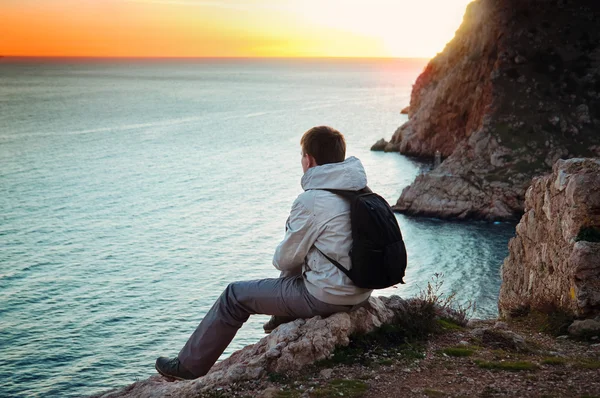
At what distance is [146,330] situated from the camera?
29469 mm

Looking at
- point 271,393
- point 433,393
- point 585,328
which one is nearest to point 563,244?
point 585,328

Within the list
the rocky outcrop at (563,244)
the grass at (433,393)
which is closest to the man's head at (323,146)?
the grass at (433,393)

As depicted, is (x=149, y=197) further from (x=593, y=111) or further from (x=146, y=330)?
(x=593, y=111)

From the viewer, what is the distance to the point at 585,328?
32.9 ft

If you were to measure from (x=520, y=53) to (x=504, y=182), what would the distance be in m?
17.1

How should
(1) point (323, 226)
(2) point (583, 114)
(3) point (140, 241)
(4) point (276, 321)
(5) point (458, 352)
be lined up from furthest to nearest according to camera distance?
(2) point (583, 114) → (3) point (140, 241) → (4) point (276, 321) → (5) point (458, 352) → (1) point (323, 226)

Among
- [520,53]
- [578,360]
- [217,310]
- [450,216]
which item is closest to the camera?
[217,310]

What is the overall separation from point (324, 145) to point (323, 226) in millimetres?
917

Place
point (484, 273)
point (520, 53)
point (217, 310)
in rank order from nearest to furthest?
point (217, 310) < point (484, 273) < point (520, 53)

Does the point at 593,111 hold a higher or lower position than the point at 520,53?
lower

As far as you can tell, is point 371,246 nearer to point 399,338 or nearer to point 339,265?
point 339,265

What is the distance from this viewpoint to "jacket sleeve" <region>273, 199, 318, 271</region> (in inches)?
291

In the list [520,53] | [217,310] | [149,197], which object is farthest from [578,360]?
[520,53]

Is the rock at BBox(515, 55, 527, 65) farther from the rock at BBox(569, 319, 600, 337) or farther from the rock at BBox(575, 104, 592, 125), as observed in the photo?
the rock at BBox(569, 319, 600, 337)
